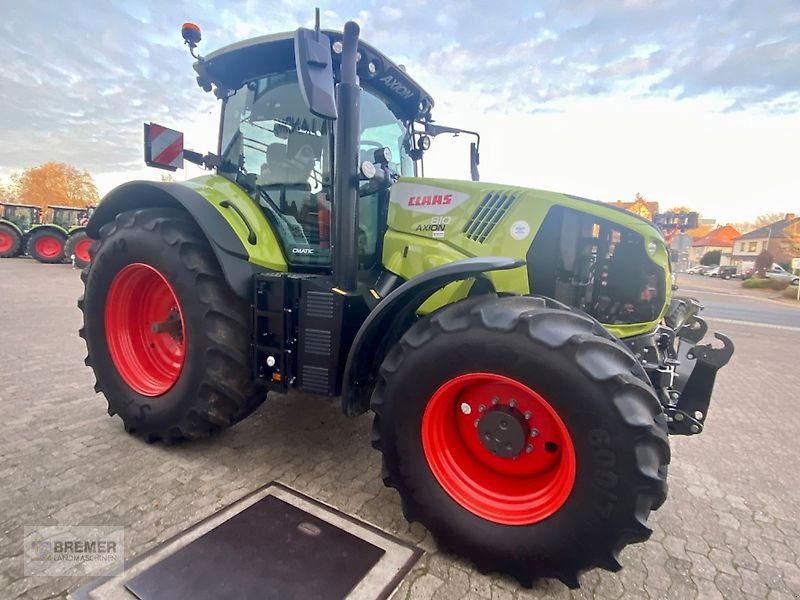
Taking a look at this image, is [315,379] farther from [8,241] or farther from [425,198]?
[8,241]

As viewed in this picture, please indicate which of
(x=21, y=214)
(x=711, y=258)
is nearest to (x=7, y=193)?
(x=21, y=214)

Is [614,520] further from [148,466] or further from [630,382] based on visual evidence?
[148,466]

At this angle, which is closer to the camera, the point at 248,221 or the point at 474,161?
the point at 248,221

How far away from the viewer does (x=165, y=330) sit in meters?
3.11

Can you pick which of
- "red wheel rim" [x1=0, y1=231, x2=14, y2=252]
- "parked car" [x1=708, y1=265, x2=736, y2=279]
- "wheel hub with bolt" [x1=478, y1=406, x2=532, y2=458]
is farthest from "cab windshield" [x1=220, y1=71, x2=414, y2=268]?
"parked car" [x1=708, y1=265, x2=736, y2=279]

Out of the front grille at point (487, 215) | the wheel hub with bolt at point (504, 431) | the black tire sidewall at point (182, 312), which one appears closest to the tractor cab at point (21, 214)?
the black tire sidewall at point (182, 312)

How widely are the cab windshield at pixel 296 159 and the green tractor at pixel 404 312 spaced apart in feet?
0.05

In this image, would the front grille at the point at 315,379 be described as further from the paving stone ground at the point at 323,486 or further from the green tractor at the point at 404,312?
the paving stone ground at the point at 323,486

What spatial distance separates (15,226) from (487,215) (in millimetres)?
22559

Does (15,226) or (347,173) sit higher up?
(347,173)

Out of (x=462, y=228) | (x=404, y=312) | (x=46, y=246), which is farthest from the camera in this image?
(x=46, y=246)

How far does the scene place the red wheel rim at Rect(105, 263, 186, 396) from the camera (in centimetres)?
308

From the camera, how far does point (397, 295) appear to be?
2.08 metres

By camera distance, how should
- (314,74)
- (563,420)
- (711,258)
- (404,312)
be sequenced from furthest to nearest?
(711,258), (404,312), (314,74), (563,420)
